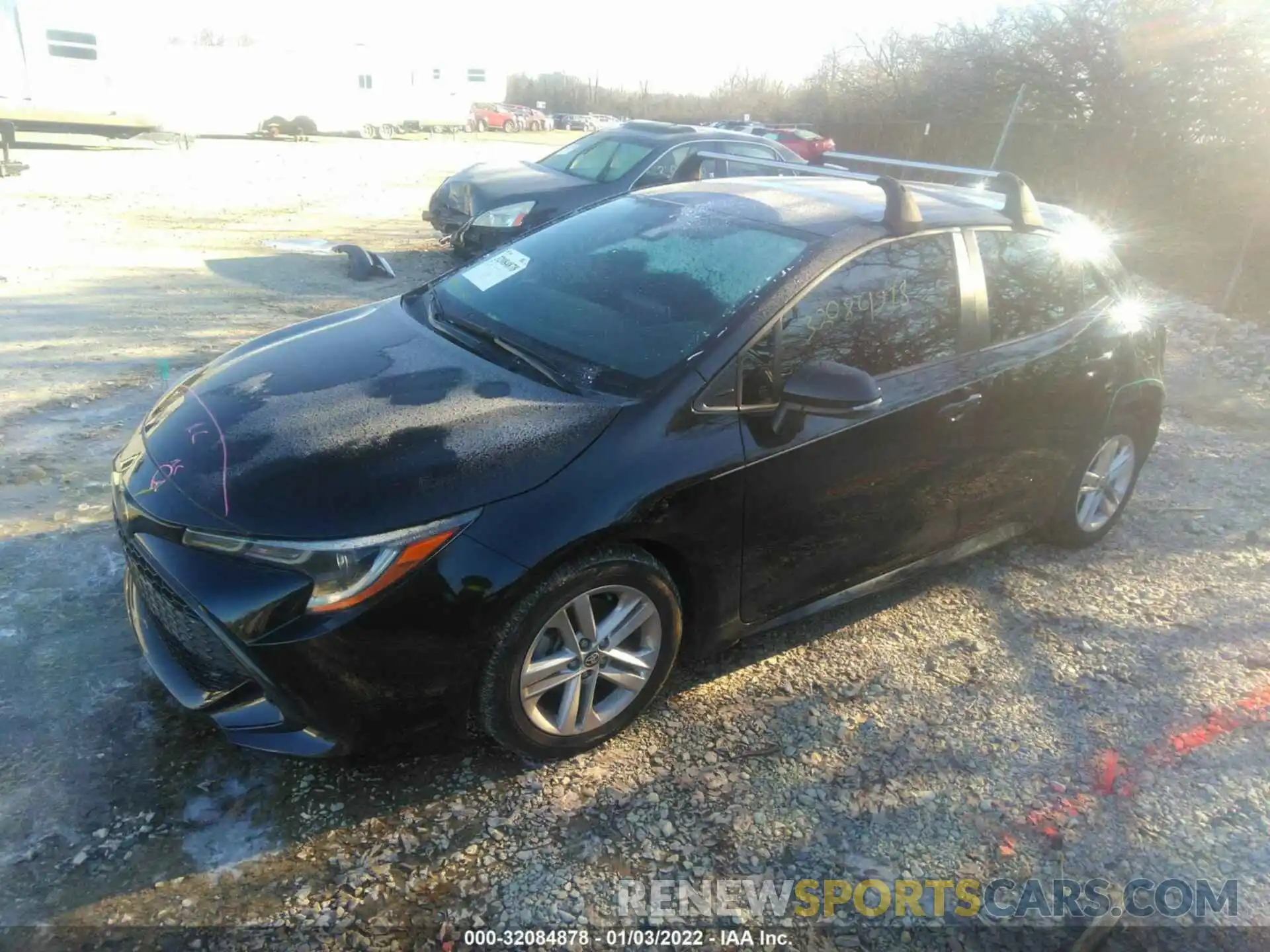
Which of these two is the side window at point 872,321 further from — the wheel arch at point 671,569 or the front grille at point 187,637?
the front grille at point 187,637

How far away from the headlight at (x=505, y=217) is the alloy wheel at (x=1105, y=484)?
5.86 metres

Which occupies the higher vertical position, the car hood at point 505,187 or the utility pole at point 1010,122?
the utility pole at point 1010,122

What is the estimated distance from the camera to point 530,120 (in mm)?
46156

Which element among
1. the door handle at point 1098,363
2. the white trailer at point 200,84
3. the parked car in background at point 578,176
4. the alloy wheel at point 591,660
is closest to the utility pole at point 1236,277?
the parked car in background at point 578,176

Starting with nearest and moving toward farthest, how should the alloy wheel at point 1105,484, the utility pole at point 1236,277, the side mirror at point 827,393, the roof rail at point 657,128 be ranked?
the side mirror at point 827,393 < the alloy wheel at point 1105,484 < the roof rail at point 657,128 < the utility pole at point 1236,277

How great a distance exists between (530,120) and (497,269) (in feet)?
152

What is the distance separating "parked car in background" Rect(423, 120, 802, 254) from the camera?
8.67 meters

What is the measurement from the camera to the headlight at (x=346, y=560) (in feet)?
7.68

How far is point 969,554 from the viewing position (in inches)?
155

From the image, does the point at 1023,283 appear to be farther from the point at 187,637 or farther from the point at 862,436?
the point at 187,637

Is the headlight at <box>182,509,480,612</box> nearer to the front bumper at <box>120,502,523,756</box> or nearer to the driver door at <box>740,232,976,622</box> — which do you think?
the front bumper at <box>120,502,523,756</box>

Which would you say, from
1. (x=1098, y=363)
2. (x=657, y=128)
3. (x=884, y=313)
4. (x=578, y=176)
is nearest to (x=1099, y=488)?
(x=1098, y=363)

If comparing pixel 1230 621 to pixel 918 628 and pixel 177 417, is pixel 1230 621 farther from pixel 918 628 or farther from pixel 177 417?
pixel 177 417

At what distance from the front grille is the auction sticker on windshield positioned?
66.3 inches
